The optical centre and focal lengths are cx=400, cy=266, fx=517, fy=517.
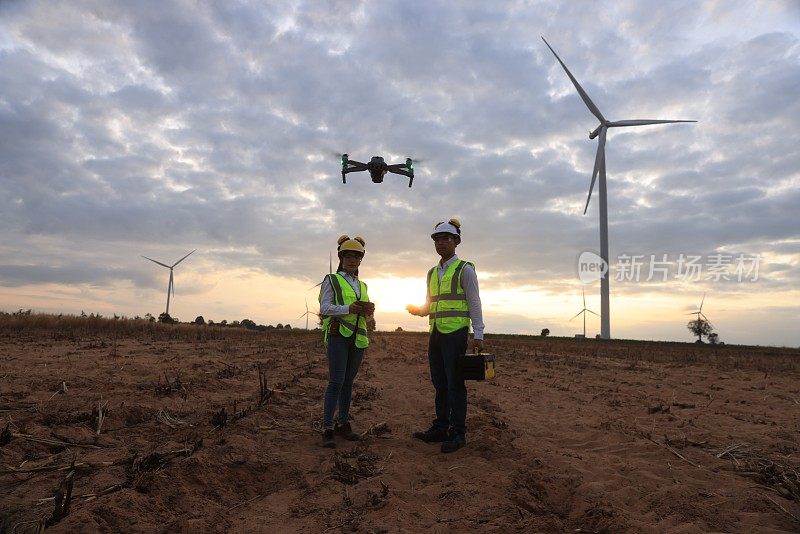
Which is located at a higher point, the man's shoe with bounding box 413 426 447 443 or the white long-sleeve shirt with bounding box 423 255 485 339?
the white long-sleeve shirt with bounding box 423 255 485 339

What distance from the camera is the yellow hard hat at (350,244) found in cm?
651

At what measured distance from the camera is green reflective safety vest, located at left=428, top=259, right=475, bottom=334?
20.6 ft

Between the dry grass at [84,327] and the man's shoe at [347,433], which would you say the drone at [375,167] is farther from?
the man's shoe at [347,433]

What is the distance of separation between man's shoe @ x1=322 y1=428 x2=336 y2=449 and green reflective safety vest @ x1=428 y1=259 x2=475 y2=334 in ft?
5.93

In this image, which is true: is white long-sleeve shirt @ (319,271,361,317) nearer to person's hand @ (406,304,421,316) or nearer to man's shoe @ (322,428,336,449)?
person's hand @ (406,304,421,316)

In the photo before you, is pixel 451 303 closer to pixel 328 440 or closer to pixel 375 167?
pixel 328 440

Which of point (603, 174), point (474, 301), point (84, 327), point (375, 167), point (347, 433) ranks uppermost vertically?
point (603, 174)

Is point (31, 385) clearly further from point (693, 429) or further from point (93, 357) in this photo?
point (693, 429)

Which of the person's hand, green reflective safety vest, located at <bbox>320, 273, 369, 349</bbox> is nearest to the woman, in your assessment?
green reflective safety vest, located at <bbox>320, 273, 369, 349</bbox>

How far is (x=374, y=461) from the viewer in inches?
221

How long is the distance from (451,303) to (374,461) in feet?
6.65

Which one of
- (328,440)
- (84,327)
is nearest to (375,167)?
(84,327)

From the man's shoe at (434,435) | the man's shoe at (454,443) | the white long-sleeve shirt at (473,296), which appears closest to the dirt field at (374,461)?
the man's shoe at (454,443)

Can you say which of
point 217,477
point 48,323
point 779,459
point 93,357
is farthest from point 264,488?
point 48,323
